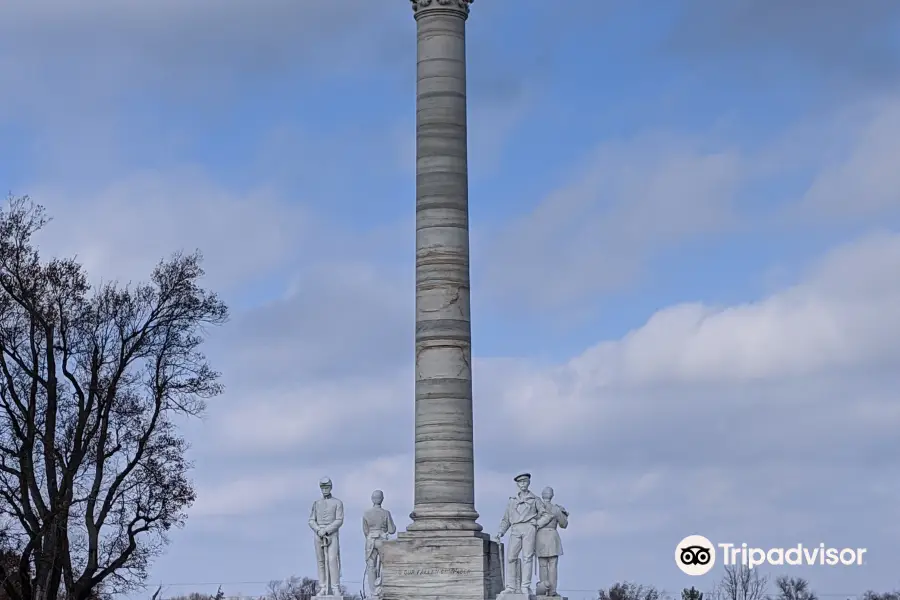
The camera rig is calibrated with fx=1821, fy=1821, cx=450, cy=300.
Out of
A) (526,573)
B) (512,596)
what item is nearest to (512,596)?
(512,596)

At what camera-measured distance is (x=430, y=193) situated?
147 ft

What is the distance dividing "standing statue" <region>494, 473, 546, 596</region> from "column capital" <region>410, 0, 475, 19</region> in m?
11.8

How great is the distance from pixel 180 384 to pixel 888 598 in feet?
Answer: 192

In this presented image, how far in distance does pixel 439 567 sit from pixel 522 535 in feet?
7.35

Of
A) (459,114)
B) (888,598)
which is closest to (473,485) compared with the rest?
(459,114)

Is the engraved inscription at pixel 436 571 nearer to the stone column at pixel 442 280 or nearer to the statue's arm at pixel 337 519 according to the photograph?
the stone column at pixel 442 280

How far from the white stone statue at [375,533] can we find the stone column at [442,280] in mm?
648

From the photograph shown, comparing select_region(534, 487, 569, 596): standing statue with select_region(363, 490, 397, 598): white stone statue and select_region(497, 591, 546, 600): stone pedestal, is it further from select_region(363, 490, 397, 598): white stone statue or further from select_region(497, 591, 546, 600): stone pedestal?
select_region(363, 490, 397, 598): white stone statue

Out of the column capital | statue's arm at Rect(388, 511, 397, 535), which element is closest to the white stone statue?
statue's arm at Rect(388, 511, 397, 535)

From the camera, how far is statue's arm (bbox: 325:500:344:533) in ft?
143

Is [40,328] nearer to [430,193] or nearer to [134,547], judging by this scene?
[134,547]

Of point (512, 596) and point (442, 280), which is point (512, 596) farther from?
A: point (442, 280)

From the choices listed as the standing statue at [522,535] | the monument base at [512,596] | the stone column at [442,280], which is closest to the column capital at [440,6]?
the stone column at [442,280]

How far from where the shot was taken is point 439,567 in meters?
42.8
